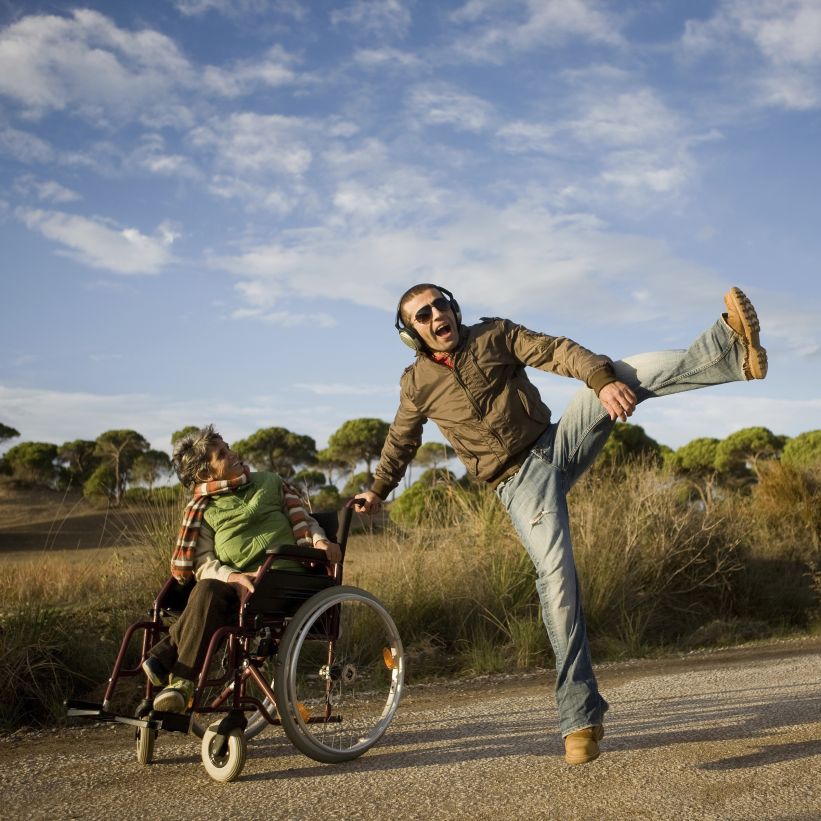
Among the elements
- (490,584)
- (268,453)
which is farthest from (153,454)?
(490,584)

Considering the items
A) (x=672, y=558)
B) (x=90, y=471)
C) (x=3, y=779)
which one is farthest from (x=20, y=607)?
(x=90, y=471)

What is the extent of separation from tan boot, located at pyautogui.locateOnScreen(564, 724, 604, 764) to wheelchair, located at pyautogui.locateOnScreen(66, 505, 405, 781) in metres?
1.07

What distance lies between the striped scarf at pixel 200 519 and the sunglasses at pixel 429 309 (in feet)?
4.37

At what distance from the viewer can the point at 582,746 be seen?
12.7 feet

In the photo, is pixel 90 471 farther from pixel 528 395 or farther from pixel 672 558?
pixel 528 395

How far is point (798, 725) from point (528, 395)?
237 centimetres

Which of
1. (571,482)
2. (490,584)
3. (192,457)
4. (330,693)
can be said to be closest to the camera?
(571,482)

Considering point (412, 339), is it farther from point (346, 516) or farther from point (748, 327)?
point (748, 327)

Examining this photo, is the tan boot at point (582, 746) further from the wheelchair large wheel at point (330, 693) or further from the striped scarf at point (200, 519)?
the striped scarf at point (200, 519)

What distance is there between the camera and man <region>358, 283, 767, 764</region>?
382 cm

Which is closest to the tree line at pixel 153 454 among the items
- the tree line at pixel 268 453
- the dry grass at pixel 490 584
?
the tree line at pixel 268 453

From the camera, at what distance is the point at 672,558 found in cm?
1090

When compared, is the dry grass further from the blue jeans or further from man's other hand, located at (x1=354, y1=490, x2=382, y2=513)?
the blue jeans

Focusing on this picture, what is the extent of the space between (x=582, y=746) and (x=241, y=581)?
177 centimetres
